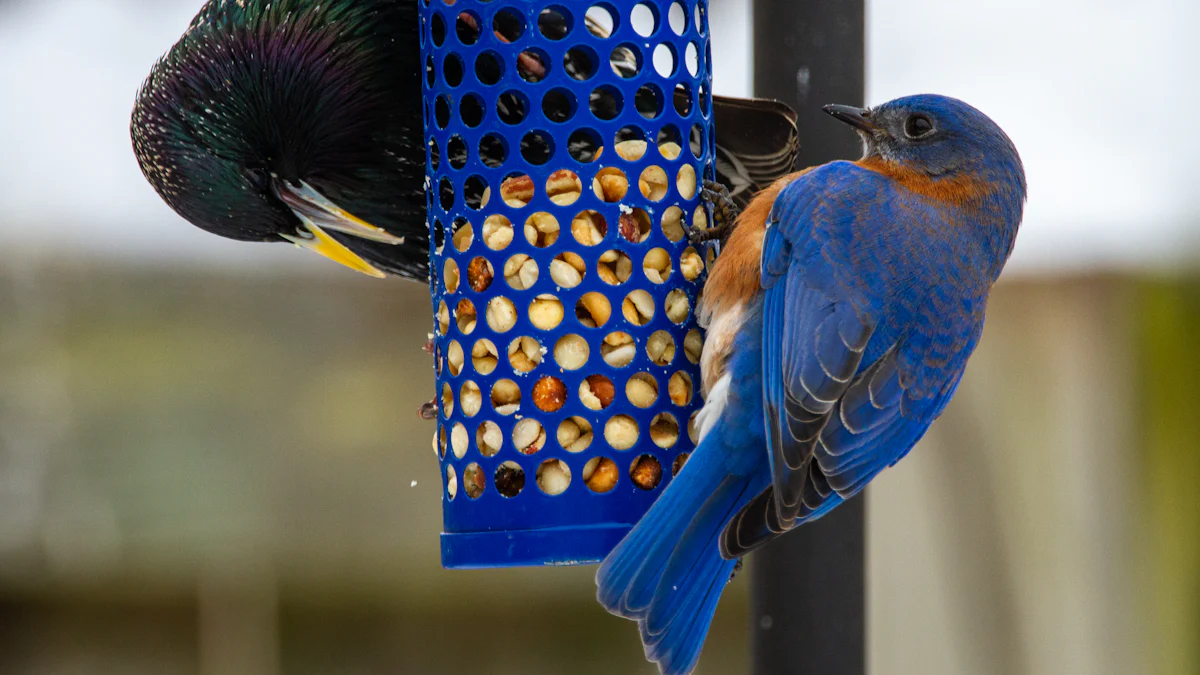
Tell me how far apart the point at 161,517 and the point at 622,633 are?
6.29 feet

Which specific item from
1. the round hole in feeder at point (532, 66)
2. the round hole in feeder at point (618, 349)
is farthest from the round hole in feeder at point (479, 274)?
the round hole in feeder at point (532, 66)

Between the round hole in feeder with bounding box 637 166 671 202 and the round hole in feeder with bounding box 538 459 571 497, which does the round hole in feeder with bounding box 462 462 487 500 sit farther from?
the round hole in feeder with bounding box 637 166 671 202

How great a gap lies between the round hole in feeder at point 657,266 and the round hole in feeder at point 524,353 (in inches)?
9.3

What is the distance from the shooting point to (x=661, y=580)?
7.17 feet

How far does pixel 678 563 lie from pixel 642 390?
0.31 meters

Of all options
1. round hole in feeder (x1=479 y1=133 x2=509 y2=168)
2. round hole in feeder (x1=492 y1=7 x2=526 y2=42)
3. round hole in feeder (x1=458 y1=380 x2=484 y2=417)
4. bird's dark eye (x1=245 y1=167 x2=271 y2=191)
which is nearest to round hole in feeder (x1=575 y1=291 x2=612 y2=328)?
round hole in feeder (x1=458 y1=380 x2=484 y2=417)

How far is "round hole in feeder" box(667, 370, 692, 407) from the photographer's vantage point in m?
2.38

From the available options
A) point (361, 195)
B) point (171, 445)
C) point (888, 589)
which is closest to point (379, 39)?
point (361, 195)

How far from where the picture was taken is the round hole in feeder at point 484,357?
7.66 ft

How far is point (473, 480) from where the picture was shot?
7.70 ft

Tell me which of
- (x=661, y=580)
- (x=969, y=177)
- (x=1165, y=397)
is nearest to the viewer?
(x=661, y=580)

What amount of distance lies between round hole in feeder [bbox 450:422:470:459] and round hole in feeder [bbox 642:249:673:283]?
0.42 m

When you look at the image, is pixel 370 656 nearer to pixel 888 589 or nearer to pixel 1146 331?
pixel 888 589

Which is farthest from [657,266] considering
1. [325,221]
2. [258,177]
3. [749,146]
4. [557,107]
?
[258,177]
